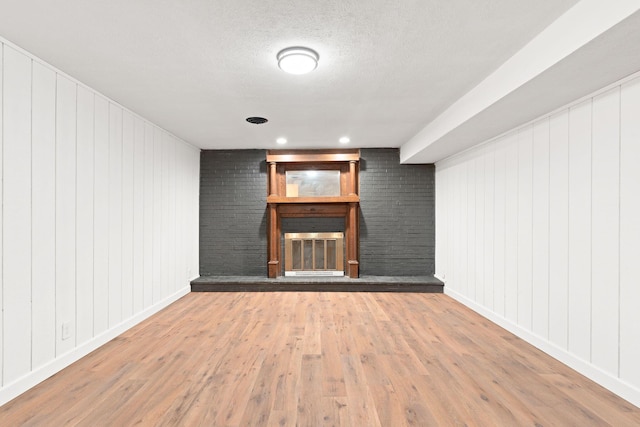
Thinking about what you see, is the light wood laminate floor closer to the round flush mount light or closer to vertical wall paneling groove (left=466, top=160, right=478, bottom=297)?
vertical wall paneling groove (left=466, top=160, right=478, bottom=297)

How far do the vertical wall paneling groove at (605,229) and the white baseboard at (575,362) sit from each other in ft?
0.21

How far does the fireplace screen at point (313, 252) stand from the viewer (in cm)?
522

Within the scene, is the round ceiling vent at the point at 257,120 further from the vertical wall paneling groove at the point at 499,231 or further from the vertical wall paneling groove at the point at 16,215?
the vertical wall paneling groove at the point at 499,231

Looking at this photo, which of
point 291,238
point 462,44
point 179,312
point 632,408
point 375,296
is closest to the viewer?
point 632,408

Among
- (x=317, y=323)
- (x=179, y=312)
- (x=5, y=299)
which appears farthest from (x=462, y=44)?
(x=179, y=312)

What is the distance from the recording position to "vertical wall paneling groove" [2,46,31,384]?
1948 millimetres

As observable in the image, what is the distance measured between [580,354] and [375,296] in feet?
8.11

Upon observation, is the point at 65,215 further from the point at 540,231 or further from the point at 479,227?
the point at 479,227

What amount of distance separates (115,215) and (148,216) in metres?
0.61

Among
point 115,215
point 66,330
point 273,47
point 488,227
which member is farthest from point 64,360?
point 488,227

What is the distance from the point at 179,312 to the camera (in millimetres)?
3748

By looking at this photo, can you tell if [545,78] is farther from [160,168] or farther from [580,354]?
[160,168]

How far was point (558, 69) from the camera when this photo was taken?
6.04 feet

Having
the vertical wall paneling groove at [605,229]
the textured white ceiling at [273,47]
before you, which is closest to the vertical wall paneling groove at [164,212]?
the textured white ceiling at [273,47]
